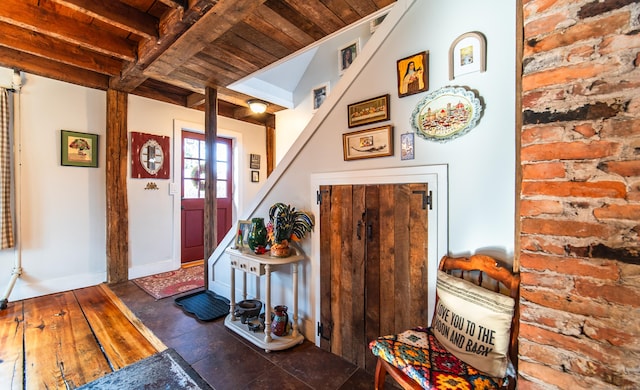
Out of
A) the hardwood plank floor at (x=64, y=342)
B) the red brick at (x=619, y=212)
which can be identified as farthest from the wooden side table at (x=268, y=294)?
the red brick at (x=619, y=212)

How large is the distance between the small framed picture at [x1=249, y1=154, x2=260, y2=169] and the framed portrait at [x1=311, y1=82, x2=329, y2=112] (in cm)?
144

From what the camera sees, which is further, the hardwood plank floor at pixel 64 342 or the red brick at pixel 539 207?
the hardwood plank floor at pixel 64 342

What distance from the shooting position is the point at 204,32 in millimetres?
1928

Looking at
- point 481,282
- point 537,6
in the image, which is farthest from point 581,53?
→ point 481,282

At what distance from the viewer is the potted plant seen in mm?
1926

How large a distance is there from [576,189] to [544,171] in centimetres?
9

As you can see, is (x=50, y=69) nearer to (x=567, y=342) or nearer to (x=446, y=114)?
(x=446, y=114)

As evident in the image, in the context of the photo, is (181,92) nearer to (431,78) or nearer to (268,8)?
(268,8)

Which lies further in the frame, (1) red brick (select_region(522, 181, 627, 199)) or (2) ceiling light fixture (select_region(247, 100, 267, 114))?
(2) ceiling light fixture (select_region(247, 100, 267, 114))

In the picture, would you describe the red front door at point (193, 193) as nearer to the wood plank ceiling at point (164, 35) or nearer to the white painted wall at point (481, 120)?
the wood plank ceiling at point (164, 35)

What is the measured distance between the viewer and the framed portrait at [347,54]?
3383 millimetres

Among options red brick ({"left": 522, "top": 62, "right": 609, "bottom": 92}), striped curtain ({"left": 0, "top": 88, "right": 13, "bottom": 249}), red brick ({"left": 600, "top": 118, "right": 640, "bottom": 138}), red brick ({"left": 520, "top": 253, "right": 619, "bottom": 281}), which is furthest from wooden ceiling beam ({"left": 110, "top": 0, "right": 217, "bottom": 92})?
red brick ({"left": 520, "top": 253, "right": 619, "bottom": 281})

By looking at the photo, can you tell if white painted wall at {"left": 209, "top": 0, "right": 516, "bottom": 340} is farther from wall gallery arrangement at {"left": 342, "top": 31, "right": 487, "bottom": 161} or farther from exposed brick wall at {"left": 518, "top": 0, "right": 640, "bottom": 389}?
exposed brick wall at {"left": 518, "top": 0, "right": 640, "bottom": 389}

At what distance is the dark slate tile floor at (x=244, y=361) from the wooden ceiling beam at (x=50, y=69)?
104 inches
